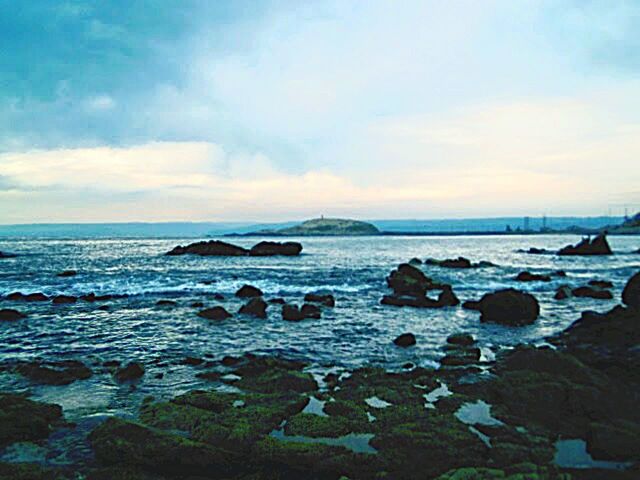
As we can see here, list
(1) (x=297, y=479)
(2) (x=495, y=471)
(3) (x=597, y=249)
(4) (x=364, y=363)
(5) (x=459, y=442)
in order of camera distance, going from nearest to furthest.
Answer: (2) (x=495, y=471) → (1) (x=297, y=479) → (5) (x=459, y=442) → (4) (x=364, y=363) → (3) (x=597, y=249)

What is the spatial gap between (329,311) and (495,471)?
1967 cm

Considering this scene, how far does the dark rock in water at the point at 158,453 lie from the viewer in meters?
8.06

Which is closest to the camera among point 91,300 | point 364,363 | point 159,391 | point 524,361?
point 159,391

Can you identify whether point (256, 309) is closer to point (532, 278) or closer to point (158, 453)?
point (158, 453)

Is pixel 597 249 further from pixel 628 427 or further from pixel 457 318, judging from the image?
pixel 628 427

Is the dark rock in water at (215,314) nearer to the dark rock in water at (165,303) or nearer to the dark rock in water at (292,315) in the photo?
the dark rock in water at (292,315)

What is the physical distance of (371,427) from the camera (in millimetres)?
9781

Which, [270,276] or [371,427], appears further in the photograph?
[270,276]

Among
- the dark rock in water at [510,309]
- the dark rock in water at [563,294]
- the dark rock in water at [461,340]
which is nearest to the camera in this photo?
the dark rock in water at [461,340]

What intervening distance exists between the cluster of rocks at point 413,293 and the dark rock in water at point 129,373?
1808 centimetres

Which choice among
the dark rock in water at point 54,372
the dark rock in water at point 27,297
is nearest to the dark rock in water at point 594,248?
the dark rock in water at point 27,297

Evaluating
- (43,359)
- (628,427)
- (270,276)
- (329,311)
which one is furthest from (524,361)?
(270,276)

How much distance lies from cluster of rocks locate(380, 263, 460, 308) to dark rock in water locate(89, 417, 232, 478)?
21.4m

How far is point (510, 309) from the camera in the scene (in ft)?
75.5
